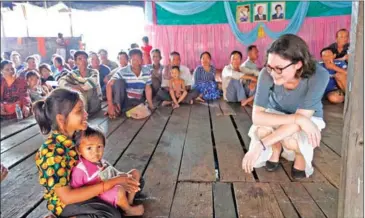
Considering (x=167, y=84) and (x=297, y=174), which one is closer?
(x=297, y=174)

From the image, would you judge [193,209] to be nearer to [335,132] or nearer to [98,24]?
[335,132]

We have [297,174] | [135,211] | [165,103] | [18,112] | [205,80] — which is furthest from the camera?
[205,80]

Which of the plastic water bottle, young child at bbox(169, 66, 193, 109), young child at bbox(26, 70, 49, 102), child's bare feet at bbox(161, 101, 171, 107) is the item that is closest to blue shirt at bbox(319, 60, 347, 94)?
young child at bbox(169, 66, 193, 109)

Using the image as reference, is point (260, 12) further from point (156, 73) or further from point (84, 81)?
point (84, 81)

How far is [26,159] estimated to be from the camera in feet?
7.32

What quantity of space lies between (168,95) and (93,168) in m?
2.92

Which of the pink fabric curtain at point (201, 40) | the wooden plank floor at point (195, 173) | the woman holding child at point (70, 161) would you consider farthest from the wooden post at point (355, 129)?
the pink fabric curtain at point (201, 40)

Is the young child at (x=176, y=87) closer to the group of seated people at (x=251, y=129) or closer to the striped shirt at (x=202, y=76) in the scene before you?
the striped shirt at (x=202, y=76)

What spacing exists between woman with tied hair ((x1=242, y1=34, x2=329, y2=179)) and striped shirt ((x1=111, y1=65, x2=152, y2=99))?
6.55 feet

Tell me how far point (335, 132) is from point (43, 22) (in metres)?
6.08

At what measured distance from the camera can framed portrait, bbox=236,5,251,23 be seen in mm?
6269

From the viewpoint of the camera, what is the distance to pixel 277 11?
6.19 meters

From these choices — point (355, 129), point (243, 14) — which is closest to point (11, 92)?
point (355, 129)

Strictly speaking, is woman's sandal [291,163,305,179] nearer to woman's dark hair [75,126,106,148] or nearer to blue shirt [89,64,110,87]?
woman's dark hair [75,126,106,148]
